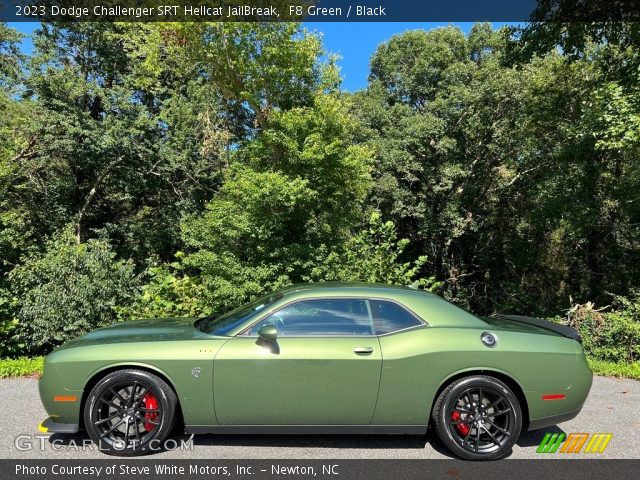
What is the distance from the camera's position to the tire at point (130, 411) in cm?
375

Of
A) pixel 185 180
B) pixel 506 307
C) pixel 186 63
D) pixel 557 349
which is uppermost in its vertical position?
pixel 186 63

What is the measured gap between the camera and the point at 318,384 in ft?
12.3

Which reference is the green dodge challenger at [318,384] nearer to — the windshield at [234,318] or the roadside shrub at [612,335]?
the windshield at [234,318]

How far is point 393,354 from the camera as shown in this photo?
383 centimetres

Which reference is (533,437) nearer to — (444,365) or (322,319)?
(444,365)

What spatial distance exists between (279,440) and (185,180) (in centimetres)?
1469

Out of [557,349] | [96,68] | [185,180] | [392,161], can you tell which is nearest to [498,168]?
[392,161]

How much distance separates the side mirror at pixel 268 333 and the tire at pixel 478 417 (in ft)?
4.62

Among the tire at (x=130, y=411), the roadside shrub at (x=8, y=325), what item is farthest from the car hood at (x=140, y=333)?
the roadside shrub at (x=8, y=325)

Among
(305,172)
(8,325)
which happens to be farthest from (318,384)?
(305,172)

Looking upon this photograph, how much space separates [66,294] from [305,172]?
6.05m

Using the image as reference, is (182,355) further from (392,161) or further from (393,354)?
(392,161)

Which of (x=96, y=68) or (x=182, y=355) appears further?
(x=96, y=68)

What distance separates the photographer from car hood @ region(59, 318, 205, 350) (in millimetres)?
4018
